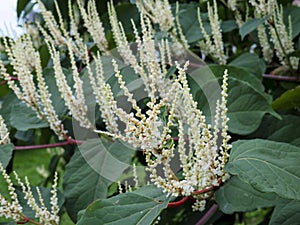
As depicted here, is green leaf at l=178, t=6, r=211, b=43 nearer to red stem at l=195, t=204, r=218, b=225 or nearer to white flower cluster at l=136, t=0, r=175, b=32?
white flower cluster at l=136, t=0, r=175, b=32

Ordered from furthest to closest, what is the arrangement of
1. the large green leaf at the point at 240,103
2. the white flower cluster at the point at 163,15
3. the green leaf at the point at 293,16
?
the green leaf at the point at 293,16
the white flower cluster at the point at 163,15
the large green leaf at the point at 240,103

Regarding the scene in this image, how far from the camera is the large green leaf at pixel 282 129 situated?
1.20 metres

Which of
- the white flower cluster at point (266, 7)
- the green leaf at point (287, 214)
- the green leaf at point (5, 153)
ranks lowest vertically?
the green leaf at point (287, 214)

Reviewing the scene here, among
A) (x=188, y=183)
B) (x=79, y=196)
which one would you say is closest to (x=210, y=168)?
(x=188, y=183)

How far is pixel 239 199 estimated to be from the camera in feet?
3.22

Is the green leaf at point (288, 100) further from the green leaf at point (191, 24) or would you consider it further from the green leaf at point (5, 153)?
the green leaf at point (5, 153)

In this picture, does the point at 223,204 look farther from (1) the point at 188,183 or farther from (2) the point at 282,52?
(2) the point at 282,52

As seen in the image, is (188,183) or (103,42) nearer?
(188,183)

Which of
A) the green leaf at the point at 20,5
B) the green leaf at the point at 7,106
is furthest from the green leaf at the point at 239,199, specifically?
the green leaf at the point at 20,5

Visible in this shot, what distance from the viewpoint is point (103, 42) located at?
4.62ft

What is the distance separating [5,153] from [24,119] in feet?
0.58

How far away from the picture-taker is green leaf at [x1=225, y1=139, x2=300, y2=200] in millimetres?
794

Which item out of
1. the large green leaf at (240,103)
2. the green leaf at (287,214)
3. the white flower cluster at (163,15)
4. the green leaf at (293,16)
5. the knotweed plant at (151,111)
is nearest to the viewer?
the knotweed plant at (151,111)

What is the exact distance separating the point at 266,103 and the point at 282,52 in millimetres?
299
